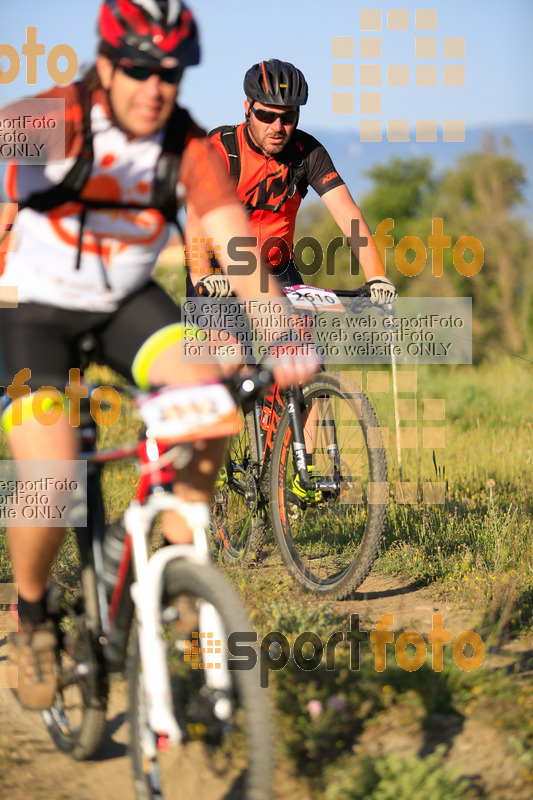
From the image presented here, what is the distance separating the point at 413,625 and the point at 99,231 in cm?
216

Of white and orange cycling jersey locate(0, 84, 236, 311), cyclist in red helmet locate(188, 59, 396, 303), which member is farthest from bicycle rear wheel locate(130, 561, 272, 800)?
cyclist in red helmet locate(188, 59, 396, 303)

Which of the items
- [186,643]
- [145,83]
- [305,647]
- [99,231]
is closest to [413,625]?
[305,647]

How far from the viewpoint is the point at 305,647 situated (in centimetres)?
336

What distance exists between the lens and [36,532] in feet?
8.46

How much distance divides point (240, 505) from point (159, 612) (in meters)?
2.62

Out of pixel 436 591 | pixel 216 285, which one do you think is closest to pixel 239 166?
pixel 216 285

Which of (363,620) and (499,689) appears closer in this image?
(499,689)

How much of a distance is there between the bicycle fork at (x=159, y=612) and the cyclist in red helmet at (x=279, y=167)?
245 cm

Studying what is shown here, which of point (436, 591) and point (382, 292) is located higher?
point (382, 292)

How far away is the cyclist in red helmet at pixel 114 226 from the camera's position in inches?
93.5

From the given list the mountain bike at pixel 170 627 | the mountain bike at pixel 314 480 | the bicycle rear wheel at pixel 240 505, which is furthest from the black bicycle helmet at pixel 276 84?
the mountain bike at pixel 170 627

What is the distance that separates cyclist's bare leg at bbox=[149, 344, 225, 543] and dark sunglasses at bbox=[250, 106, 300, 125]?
2.40m

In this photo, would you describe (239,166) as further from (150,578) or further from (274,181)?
(150,578)

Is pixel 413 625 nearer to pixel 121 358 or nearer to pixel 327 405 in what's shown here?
pixel 327 405
